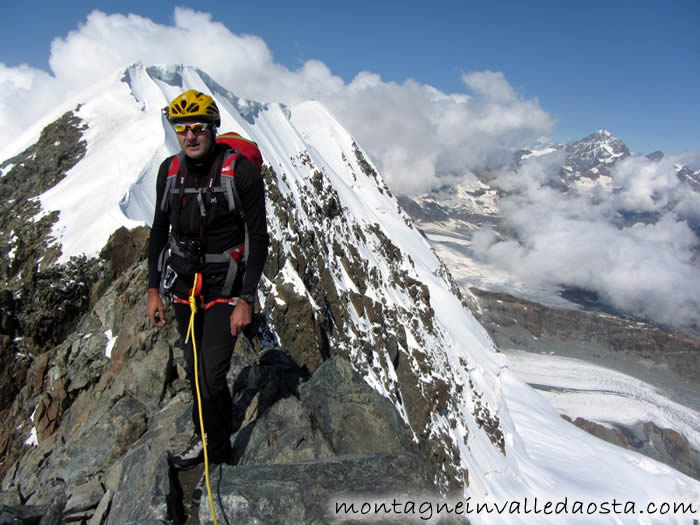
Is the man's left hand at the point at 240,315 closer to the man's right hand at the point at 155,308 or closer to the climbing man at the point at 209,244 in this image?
the climbing man at the point at 209,244

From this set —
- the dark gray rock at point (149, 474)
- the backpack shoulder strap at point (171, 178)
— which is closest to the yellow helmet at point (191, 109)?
the backpack shoulder strap at point (171, 178)

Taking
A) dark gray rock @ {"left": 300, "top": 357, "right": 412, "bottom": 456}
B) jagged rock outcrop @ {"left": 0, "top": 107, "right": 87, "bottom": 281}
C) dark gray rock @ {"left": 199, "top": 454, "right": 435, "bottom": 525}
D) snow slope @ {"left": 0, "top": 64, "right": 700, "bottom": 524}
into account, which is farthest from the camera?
snow slope @ {"left": 0, "top": 64, "right": 700, "bottom": 524}

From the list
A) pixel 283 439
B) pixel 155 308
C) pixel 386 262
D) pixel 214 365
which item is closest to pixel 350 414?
pixel 283 439

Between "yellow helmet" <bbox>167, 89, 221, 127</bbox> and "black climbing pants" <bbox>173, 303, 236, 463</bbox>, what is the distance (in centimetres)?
226

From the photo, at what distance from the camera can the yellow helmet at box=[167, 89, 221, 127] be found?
4.89 metres

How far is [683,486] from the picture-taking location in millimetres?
60188

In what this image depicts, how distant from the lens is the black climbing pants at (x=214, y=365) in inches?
199

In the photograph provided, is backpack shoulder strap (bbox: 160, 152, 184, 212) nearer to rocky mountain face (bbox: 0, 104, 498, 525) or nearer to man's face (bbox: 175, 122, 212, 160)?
man's face (bbox: 175, 122, 212, 160)

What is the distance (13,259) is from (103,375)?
254 inches

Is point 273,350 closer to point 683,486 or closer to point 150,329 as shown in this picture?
point 150,329

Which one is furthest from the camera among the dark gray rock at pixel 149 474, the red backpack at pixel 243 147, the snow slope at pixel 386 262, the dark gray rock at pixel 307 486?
the snow slope at pixel 386 262

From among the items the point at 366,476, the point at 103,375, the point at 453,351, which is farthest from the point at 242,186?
the point at 453,351

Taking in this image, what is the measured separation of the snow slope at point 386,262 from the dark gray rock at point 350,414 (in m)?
7.97

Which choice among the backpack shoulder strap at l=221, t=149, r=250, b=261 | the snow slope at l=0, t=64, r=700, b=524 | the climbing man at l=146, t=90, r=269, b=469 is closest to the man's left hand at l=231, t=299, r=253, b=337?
the climbing man at l=146, t=90, r=269, b=469
